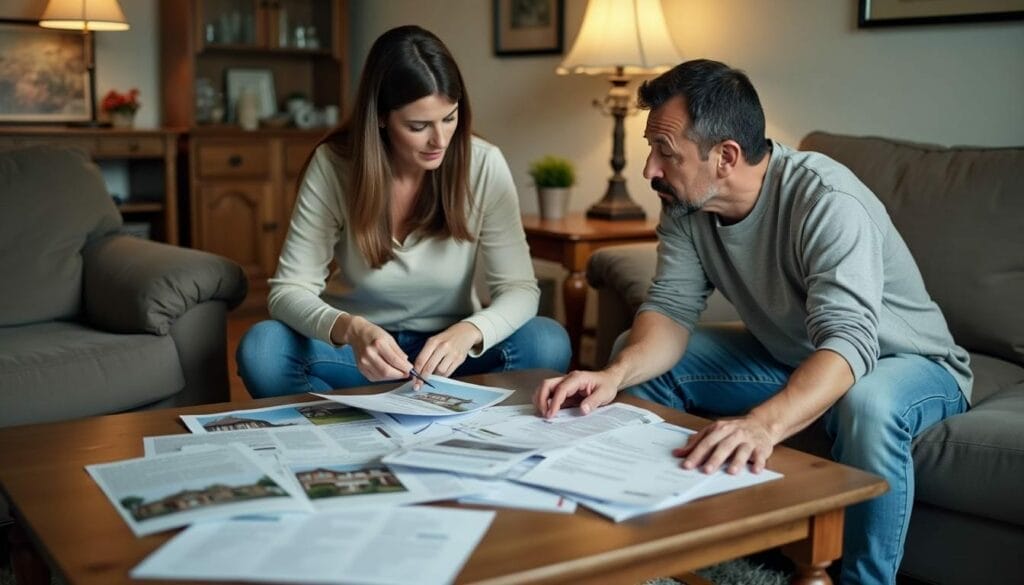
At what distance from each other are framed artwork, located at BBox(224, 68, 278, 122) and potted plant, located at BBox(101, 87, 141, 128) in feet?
1.49

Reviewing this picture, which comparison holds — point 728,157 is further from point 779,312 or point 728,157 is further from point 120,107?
point 120,107

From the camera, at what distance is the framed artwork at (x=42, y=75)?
431cm

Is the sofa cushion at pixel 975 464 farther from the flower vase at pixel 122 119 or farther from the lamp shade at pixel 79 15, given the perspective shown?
the flower vase at pixel 122 119

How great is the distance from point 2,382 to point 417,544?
1283 mm

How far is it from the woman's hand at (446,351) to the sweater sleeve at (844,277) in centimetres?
58

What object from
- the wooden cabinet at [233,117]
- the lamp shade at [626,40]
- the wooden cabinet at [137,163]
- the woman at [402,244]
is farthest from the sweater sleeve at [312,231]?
the wooden cabinet at [233,117]

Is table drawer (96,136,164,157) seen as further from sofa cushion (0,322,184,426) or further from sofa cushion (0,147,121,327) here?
sofa cushion (0,322,184,426)

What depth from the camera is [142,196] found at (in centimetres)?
467

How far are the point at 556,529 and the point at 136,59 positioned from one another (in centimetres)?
398

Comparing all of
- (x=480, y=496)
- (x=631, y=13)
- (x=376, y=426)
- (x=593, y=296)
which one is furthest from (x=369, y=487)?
(x=593, y=296)

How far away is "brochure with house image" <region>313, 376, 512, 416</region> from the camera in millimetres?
1603

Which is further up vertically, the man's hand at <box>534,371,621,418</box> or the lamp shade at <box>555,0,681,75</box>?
the lamp shade at <box>555,0,681,75</box>

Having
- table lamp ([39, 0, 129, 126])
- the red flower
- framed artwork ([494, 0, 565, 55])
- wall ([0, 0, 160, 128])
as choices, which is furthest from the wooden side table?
wall ([0, 0, 160, 128])

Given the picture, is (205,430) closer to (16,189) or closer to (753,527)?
(753,527)
